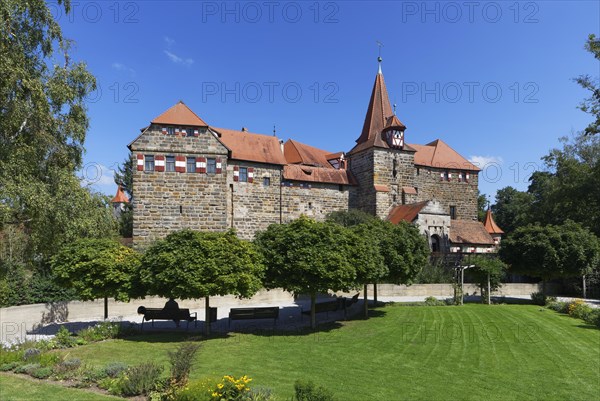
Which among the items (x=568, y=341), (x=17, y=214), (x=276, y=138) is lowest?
(x=568, y=341)

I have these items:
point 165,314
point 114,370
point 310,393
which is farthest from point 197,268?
point 310,393

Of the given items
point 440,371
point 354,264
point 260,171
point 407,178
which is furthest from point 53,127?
point 407,178

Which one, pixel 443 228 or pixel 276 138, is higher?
pixel 276 138

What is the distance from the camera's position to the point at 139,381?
827 centimetres

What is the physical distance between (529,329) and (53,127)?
2133 cm

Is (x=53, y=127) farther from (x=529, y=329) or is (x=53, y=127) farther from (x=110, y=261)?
(x=529, y=329)

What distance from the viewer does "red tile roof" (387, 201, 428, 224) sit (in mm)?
36688

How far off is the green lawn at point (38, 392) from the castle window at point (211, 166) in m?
24.9

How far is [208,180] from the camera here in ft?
109

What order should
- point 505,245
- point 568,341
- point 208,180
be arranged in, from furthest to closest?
point 208,180 → point 505,245 → point 568,341

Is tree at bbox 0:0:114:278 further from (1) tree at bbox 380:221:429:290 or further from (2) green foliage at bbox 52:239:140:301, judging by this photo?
(1) tree at bbox 380:221:429:290

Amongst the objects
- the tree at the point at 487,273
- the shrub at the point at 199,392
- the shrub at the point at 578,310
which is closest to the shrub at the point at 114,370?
the shrub at the point at 199,392

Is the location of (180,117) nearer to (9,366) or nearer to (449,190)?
(9,366)

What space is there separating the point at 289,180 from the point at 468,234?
18487 millimetres
